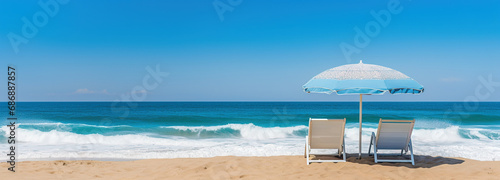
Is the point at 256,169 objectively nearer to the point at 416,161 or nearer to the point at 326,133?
the point at 326,133

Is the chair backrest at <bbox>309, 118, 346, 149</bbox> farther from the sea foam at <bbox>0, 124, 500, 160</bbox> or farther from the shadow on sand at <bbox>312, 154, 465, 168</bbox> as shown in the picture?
the sea foam at <bbox>0, 124, 500, 160</bbox>

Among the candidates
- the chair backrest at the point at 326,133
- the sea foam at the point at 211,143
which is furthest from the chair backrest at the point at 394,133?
the sea foam at the point at 211,143

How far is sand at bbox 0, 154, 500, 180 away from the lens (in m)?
5.74

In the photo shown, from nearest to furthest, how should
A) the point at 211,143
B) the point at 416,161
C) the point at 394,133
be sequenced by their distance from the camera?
the point at 394,133, the point at 416,161, the point at 211,143

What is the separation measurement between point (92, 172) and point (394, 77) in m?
5.43

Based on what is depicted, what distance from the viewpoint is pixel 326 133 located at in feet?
22.0

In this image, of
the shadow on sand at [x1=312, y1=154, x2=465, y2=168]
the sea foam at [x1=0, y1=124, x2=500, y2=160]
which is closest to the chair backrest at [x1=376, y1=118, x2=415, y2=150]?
the shadow on sand at [x1=312, y1=154, x2=465, y2=168]

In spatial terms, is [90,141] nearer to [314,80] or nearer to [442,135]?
[314,80]

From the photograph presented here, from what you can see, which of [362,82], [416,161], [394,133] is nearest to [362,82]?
[362,82]

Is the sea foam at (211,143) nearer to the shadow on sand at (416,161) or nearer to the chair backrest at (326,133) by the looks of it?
the shadow on sand at (416,161)

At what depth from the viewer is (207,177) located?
5.67m

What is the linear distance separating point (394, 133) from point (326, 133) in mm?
1228

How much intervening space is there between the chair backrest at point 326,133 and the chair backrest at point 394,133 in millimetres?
688

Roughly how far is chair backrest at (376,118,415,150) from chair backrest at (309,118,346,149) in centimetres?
69
